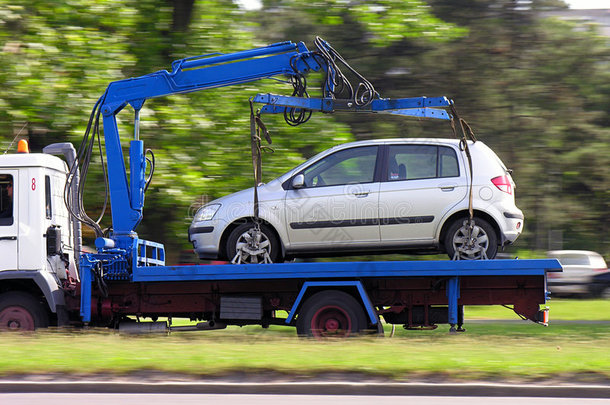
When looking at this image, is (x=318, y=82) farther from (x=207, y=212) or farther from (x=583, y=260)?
(x=583, y=260)

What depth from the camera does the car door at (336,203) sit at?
949 cm

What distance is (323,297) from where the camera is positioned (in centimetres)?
946

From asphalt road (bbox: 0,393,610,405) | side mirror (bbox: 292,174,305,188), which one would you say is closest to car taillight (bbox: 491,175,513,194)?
side mirror (bbox: 292,174,305,188)

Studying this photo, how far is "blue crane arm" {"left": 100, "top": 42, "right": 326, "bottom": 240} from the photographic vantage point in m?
10.3

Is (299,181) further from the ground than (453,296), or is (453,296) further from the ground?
(299,181)

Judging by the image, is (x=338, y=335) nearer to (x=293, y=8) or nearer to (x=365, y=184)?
(x=365, y=184)

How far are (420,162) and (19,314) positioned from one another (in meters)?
5.17

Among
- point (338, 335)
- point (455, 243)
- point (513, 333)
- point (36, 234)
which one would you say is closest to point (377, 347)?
point (338, 335)

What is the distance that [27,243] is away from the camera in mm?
9773

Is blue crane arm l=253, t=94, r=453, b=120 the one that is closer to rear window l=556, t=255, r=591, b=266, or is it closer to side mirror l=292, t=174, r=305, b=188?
side mirror l=292, t=174, r=305, b=188

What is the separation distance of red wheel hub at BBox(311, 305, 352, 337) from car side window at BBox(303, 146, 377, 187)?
150 centimetres

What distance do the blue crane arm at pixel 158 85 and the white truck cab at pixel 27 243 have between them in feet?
2.79

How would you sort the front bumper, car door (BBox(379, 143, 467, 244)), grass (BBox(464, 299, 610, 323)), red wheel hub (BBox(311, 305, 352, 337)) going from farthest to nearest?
grass (BBox(464, 299, 610, 323))
the front bumper
red wheel hub (BBox(311, 305, 352, 337))
car door (BBox(379, 143, 467, 244))

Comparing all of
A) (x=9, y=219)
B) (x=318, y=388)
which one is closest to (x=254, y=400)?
(x=318, y=388)
